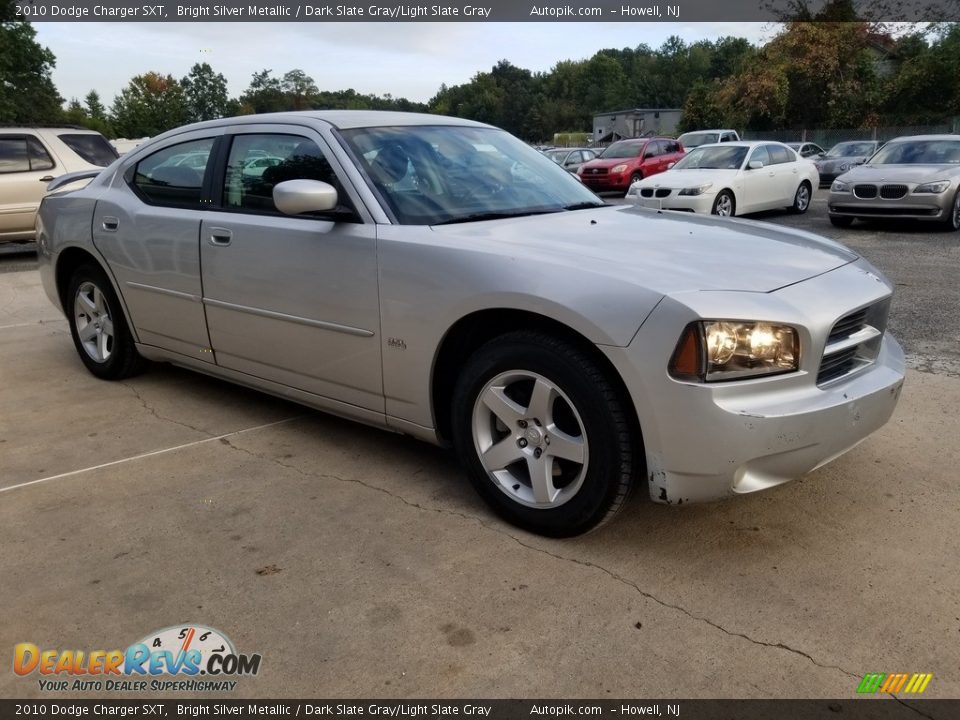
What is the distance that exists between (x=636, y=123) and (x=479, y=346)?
58997 mm

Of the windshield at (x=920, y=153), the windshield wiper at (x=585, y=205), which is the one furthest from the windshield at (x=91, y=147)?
the windshield at (x=920, y=153)

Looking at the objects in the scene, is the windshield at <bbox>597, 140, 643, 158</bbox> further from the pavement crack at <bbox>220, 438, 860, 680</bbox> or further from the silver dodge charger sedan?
the pavement crack at <bbox>220, 438, 860, 680</bbox>

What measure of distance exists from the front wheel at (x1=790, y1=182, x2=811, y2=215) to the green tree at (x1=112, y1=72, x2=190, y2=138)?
49.5m

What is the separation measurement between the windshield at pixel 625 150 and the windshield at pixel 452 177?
1714 centimetres

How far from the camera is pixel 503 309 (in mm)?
2945

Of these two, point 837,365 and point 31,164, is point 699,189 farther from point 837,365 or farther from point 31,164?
point 837,365

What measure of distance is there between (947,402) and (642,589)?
267 cm

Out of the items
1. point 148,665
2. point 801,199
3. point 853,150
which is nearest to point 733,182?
point 801,199

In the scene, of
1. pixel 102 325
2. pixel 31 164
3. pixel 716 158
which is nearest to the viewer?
pixel 102 325

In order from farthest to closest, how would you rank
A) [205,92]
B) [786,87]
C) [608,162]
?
[205,92]
[786,87]
[608,162]

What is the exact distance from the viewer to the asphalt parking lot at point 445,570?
2.26 meters

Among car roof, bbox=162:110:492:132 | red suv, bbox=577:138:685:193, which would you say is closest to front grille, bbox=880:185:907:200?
red suv, bbox=577:138:685:193

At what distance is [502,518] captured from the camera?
3084mm
